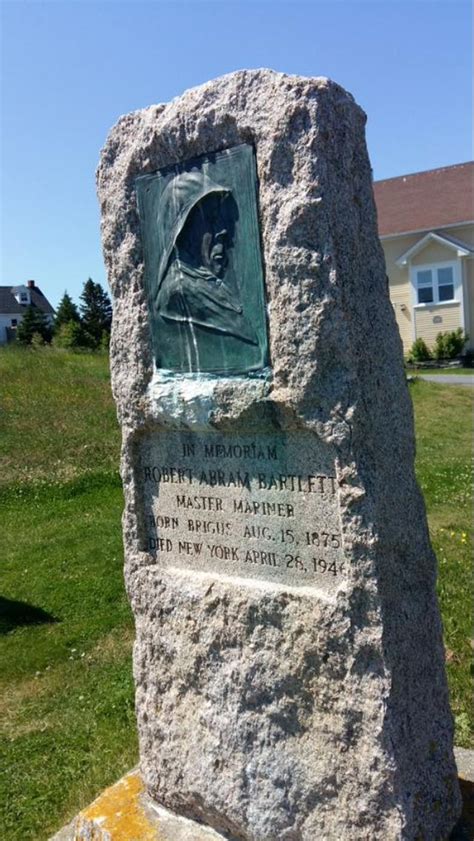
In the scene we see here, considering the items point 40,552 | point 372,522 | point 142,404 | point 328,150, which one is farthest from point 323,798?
point 40,552

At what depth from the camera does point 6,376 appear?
54.7ft

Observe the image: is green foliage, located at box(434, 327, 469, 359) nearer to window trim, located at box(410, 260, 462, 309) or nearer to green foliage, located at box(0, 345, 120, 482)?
window trim, located at box(410, 260, 462, 309)

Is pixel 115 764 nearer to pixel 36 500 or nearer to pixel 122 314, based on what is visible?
pixel 122 314

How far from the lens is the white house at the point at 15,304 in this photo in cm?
5735

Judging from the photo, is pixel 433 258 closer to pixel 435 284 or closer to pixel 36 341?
pixel 435 284

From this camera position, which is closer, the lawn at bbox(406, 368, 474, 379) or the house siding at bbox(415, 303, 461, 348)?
the lawn at bbox(406, 368, 474, 379)

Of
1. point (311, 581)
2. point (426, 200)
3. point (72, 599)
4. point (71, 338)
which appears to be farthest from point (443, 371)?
point (311, 581)

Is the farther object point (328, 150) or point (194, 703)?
point (194, 703)

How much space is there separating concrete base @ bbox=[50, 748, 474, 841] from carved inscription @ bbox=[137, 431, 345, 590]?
3.48 ft

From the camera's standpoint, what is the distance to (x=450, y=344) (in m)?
27.4

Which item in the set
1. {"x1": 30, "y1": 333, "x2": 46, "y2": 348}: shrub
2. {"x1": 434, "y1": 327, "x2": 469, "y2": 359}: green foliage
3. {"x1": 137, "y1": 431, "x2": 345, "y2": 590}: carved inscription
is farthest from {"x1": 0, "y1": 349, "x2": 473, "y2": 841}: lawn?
{"x1": 434, "y1": 327, "x2": 469, "y2": 359}: green foliage

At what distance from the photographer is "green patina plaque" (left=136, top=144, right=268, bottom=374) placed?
2.75 m

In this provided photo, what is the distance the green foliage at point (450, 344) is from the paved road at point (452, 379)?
364 centimetres

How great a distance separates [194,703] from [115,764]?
1.32 metres
